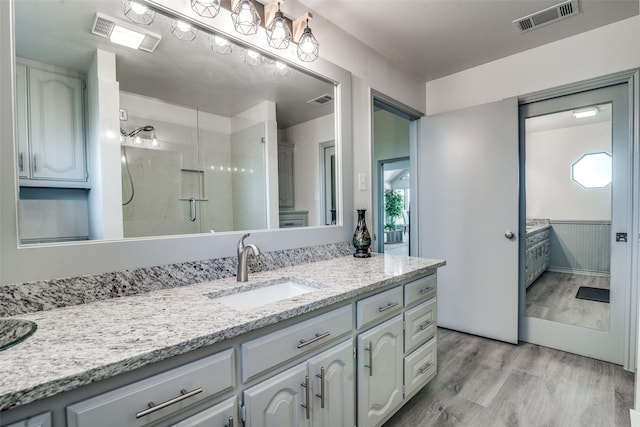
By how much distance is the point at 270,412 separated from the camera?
982 mm

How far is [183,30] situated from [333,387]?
1717mm

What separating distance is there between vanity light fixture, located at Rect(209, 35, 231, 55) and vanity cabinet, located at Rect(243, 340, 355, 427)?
1.51 metres

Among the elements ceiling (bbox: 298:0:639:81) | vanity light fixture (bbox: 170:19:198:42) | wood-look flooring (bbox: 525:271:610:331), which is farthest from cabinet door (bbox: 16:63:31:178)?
wood-look flooring (bbox: 525:271:610:331)

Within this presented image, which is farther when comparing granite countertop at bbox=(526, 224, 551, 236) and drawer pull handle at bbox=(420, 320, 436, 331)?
granite countertop at bbox=(526, 224, 551, 236)

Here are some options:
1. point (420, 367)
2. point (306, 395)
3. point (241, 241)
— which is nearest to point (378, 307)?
point (306, 395)

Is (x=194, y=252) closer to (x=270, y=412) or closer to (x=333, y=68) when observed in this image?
(x=270, y=412)

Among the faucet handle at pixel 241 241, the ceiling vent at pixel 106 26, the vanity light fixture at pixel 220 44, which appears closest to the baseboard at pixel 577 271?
the faucet handle at pixel 241 241

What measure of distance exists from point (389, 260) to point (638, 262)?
5.68 feet

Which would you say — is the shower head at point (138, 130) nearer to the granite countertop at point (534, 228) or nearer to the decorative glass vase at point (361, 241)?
the decorative glass vase at point (361, 241)

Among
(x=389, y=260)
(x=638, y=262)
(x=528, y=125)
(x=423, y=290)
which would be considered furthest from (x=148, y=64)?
(x=638, y=262)

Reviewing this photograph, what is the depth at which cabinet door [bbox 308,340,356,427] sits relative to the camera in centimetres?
114

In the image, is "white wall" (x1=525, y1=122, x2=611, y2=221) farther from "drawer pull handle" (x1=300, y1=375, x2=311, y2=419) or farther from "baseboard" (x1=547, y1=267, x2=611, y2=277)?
"drawer pull handle" (x1=300, y1=375, x2=311, y2=419)

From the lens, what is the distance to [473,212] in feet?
8.62

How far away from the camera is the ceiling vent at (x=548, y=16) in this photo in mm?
1891
